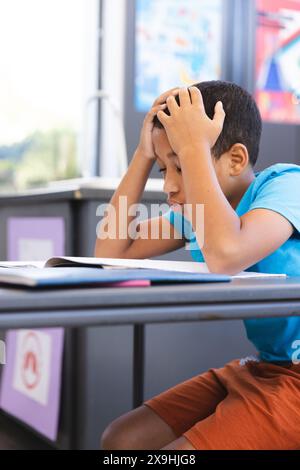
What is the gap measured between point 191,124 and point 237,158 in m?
0.16

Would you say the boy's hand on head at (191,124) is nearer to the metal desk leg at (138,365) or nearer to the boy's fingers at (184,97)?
the boy's fingers at (184,97)

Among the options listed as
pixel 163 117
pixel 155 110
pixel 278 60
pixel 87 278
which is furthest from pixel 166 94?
pixel 278 60

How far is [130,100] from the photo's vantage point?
295 centimetres

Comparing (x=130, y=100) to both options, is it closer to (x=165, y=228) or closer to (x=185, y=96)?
(x=165, y=228)

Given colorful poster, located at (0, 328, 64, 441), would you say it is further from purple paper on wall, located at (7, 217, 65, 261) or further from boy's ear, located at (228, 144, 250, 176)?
boy's ear, located at (228, 144, 250, 176)

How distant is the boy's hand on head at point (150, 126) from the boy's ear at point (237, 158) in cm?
15

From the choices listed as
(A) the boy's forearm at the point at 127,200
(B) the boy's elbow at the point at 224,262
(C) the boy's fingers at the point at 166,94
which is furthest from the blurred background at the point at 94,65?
(B) the boy's elbow at the point at 224,262

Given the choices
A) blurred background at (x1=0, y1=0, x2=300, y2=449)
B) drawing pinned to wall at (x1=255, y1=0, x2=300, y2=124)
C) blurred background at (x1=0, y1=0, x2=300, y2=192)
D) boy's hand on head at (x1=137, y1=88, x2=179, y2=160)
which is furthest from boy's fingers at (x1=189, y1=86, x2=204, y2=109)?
drawing pinned to wall at (x1=255, y1=0, x2=300, y2=124)

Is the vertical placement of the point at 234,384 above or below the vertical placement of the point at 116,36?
below

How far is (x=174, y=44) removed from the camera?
305 cm
